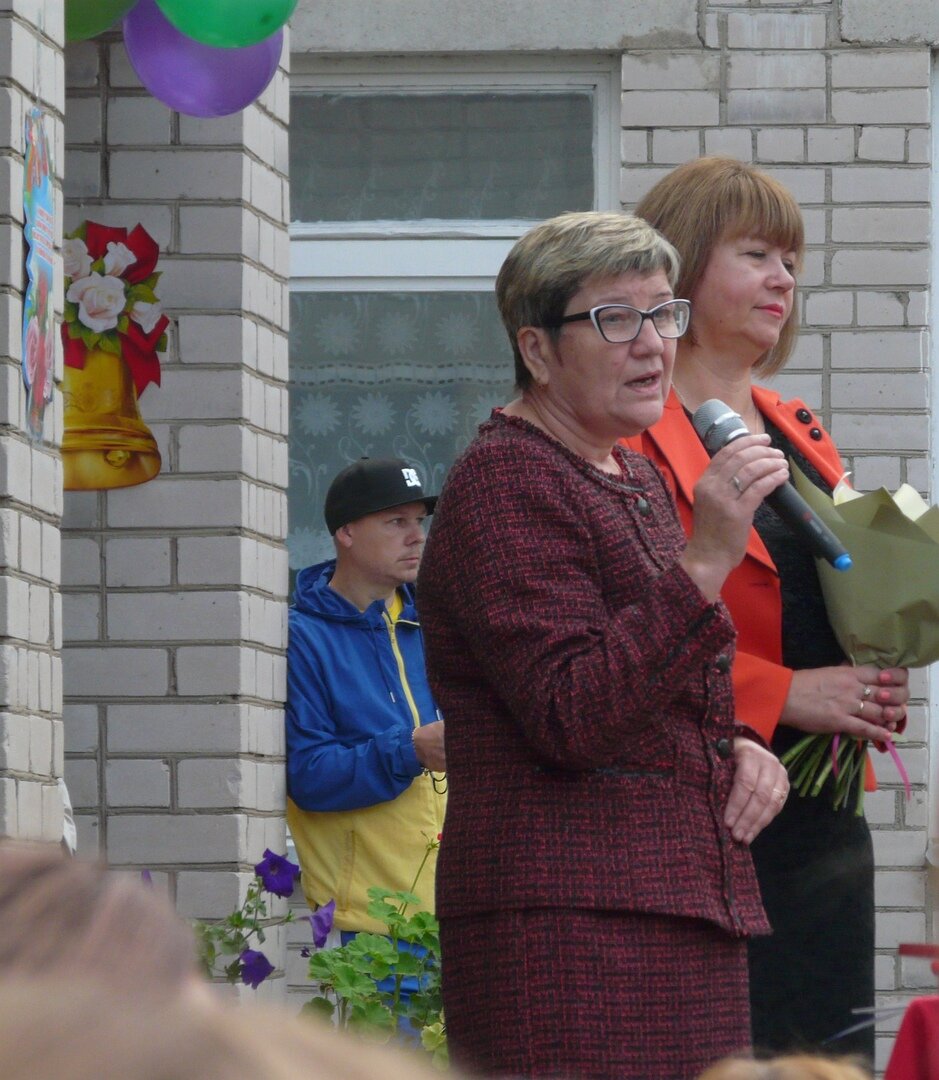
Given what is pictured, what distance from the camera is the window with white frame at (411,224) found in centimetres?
664

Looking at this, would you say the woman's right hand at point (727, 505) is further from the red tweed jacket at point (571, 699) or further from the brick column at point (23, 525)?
the brick column at point (23, 525)

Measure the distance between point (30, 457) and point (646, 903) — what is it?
4.50 ft

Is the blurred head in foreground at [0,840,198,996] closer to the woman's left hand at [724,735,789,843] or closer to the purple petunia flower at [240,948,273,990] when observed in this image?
the woman's left hand at [724,735,789,843]

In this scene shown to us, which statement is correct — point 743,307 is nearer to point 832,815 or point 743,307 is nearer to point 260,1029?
point 832,815

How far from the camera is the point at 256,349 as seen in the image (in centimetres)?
505

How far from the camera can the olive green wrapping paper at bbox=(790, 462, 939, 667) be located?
10.9ft

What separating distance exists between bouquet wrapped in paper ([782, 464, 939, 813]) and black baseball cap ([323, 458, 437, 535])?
218 centimetres

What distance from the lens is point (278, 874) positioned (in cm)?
466

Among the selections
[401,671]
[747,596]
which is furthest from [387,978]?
[747,596]

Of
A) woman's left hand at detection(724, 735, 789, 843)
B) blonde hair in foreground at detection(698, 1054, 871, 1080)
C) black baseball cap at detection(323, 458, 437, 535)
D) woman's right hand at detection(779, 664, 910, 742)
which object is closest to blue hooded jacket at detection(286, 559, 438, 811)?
black baseball cap at detection(323, 458, 437, 535)

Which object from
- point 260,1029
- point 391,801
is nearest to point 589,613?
point 260,1029

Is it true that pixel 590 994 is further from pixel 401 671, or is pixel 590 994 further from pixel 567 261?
pixel 401 671

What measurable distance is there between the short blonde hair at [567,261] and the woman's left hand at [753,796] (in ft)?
2.12

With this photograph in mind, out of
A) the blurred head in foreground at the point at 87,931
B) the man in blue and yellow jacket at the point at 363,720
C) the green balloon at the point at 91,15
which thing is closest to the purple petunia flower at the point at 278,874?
the man in blue and yellow jacket at the point at 363,720
